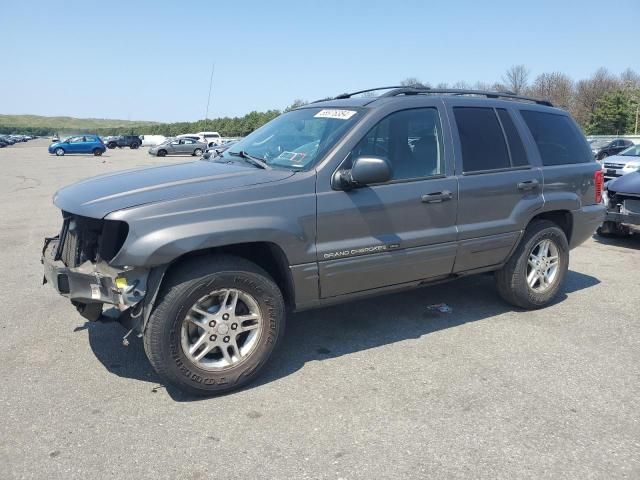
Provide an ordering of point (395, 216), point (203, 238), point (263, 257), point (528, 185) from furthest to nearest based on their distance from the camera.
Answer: point (528, 185)
point (395, 216)
point (263, 257)
point (203, 238)

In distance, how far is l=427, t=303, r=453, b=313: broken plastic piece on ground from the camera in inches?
202

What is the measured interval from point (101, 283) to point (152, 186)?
70 cm

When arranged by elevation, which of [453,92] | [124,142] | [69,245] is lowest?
[69,245]

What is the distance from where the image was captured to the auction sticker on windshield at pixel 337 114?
416 cm

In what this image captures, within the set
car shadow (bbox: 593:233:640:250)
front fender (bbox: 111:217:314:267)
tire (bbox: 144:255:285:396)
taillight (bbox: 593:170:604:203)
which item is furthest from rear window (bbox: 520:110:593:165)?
car shadow (bbox: 593:233:640:250)

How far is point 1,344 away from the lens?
426 cm

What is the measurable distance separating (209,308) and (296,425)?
941 mm

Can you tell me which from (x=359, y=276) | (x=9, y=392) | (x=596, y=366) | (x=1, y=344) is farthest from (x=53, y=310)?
(x=596, y=366)

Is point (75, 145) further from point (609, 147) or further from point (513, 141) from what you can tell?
point (513, 141)

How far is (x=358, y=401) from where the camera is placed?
3.43 meters

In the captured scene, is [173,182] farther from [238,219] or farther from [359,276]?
[359,276]

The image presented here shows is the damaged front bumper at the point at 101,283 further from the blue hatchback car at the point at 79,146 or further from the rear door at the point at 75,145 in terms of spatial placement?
the rear door at the point at 75,145

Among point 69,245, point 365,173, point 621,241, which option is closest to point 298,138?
point 365,173

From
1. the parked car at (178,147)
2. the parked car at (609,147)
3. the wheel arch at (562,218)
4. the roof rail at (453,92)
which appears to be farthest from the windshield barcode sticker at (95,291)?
the parked car at (178,147)
